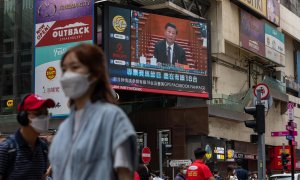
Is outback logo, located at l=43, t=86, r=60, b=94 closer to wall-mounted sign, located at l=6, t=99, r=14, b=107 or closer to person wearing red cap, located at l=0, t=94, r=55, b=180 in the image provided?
wall-mounted sign, located at l=6, t=99, r=14, b=107

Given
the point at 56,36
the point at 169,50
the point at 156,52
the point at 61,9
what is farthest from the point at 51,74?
the point at 169,50

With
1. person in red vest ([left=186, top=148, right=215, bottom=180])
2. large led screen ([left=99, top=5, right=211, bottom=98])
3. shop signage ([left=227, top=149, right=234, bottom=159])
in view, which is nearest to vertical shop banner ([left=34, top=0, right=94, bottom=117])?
large led screen ([left=99, top=5, right=211, bottom=98])

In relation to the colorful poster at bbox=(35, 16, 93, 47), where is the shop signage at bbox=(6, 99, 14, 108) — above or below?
below

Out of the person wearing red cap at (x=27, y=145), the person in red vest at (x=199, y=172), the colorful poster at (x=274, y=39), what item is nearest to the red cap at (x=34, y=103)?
the person wearing red cap at (x=27, y=145)

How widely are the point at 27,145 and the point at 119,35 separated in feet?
90.4

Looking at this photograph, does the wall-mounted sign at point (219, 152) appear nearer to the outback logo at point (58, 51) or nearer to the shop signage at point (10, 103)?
the outback logo at point (58, 51)

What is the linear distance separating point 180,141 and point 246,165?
23.9 feet

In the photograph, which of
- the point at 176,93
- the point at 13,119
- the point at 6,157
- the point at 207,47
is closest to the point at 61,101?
the point at 13,119

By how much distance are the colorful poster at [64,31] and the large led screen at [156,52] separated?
1.32 metres

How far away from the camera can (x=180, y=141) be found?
1324 inches

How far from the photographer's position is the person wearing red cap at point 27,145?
4.82m

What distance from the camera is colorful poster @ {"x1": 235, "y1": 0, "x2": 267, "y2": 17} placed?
41.0 meters

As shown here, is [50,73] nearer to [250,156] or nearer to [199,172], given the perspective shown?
[250,156]

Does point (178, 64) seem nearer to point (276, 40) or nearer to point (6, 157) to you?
point (276, 40)
